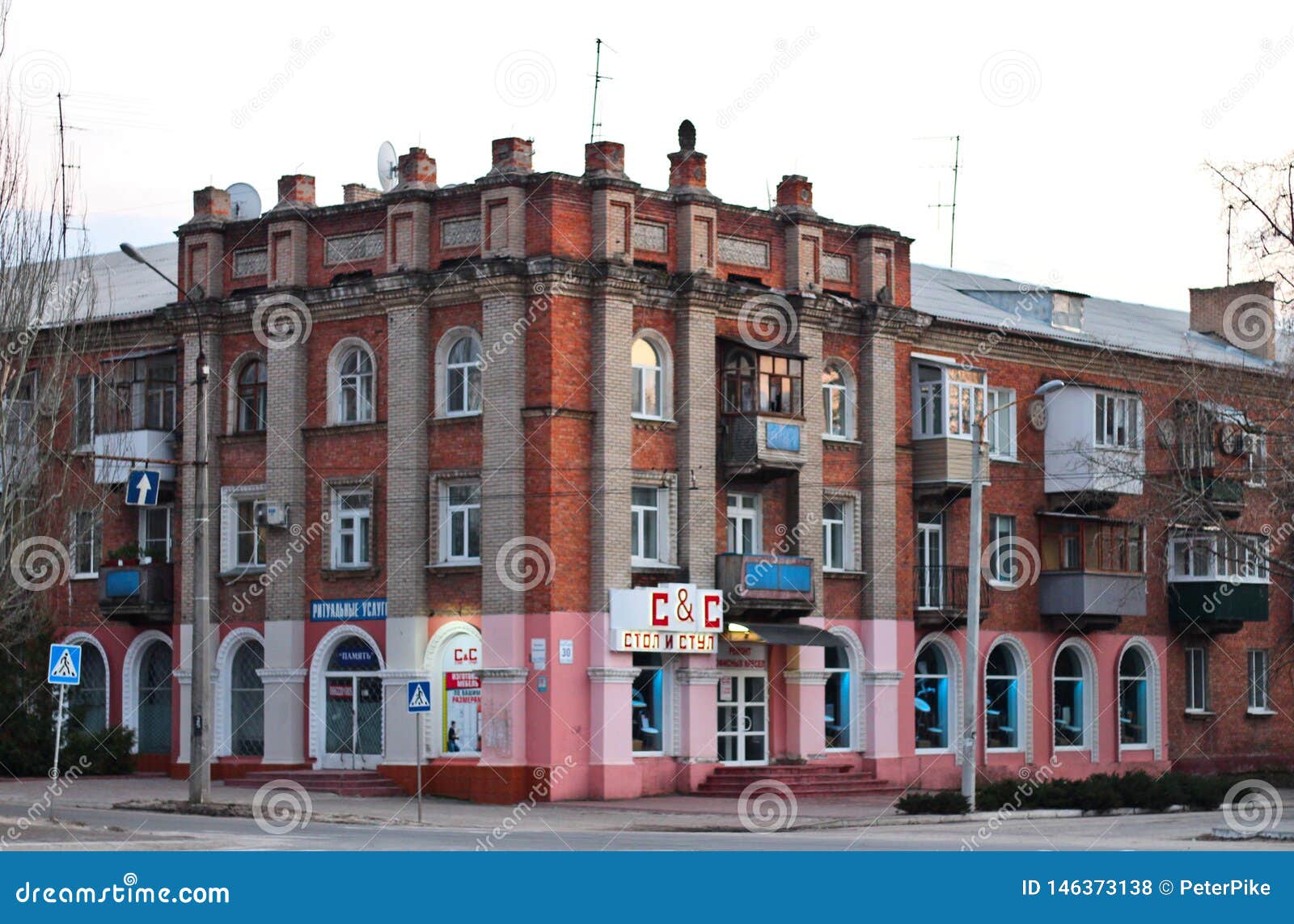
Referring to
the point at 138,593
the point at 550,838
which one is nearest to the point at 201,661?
the point at 550,838

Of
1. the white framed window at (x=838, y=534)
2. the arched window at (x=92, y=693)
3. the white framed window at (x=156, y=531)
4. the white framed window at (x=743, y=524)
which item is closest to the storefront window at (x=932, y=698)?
the white framed window at (x=838, y=534)

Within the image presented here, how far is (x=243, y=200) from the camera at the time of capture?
44812 mm

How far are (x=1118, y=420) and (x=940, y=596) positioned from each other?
681 cm

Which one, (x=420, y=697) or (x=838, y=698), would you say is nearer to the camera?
(x=420, y=697)

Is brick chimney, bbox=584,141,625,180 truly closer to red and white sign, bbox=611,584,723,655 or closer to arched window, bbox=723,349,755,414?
arched window, bbox=723,349,755,414

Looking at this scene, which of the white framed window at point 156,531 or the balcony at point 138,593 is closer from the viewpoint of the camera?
the balcony at point 138,593

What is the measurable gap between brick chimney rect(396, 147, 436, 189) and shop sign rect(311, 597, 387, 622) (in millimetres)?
8022

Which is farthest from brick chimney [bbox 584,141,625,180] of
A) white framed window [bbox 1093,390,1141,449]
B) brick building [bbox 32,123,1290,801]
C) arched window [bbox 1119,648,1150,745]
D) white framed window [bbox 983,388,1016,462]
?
arched window [bbox 1119,648,1150,745]

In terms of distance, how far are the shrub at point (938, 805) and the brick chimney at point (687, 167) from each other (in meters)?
12.8

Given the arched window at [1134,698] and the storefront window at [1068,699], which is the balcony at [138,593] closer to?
the storefront window at [1068,699]

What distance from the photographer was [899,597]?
44469 mm

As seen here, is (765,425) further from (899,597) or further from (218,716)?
(218,716)

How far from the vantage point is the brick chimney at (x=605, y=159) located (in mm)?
39375

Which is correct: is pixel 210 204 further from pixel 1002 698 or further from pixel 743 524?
pixel 1002 698
